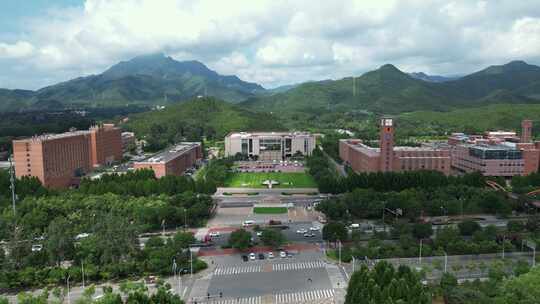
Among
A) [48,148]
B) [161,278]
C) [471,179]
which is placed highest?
[48,148]

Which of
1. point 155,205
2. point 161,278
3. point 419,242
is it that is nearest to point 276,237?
point 161,278

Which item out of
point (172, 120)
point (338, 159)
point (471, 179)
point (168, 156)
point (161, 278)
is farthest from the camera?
point (172, 120)

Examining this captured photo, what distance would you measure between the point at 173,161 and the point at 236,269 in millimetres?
38087

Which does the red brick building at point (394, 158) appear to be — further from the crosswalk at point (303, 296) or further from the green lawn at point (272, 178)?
the crosswalk at point (303, 296)

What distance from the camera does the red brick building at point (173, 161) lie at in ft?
201

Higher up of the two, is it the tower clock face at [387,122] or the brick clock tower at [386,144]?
the tower clock face at [387,122]

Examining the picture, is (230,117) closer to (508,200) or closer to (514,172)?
(514,172)

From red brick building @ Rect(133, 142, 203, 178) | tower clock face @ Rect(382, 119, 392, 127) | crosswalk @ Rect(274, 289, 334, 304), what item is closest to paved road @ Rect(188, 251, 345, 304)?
crosswalk @ Rect(274, 289, 334, 304)

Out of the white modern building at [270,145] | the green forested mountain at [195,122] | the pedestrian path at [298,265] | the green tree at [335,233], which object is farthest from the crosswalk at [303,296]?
the green forested mountain at [195,122]

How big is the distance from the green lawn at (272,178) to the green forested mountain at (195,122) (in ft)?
134

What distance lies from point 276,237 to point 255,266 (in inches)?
142

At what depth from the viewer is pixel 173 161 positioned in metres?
66.2

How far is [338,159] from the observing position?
84.8 m

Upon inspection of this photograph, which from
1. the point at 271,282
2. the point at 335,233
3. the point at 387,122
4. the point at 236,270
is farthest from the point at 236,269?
the point at 387,122
